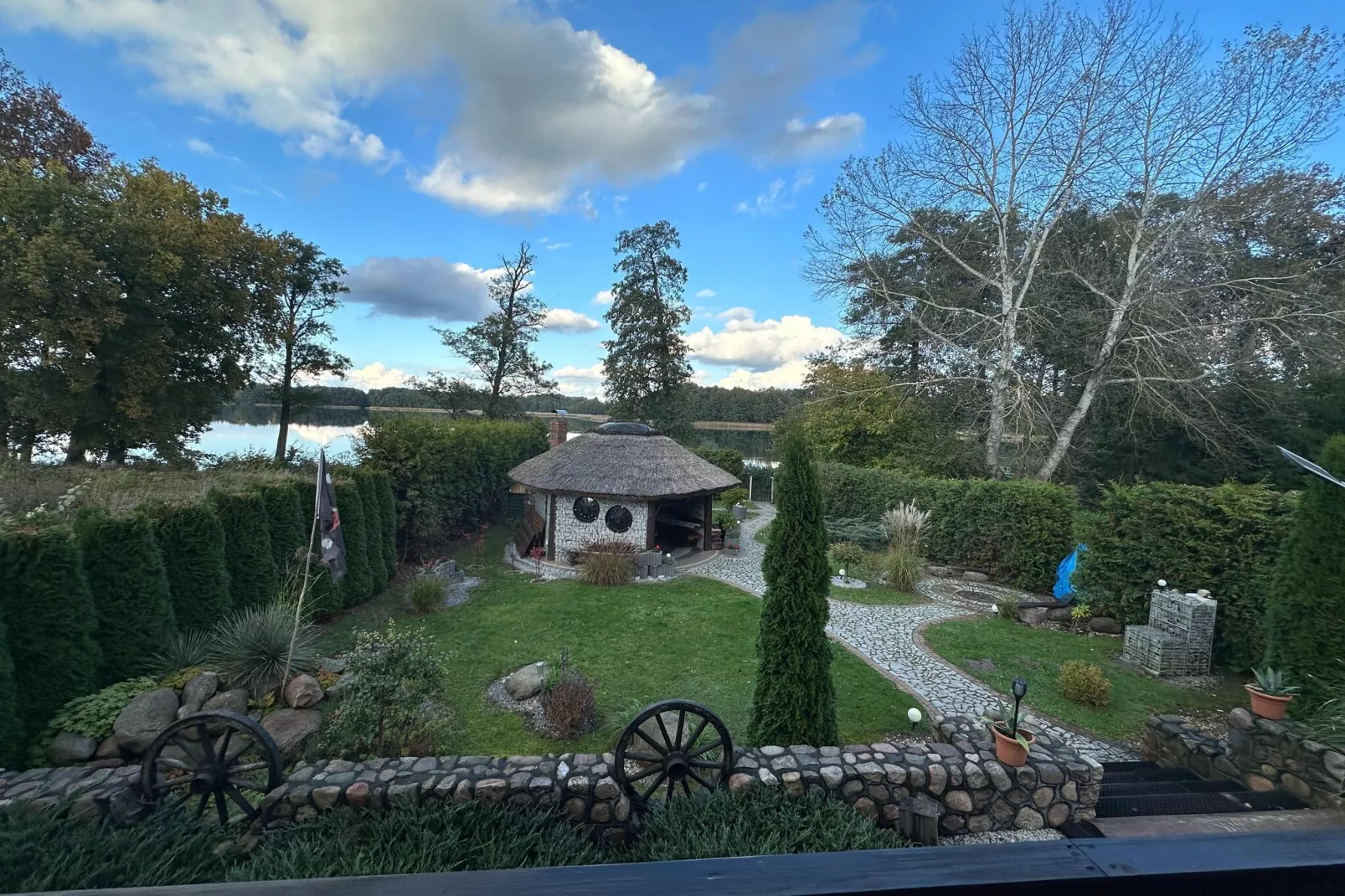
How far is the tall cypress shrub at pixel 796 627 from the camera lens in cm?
459

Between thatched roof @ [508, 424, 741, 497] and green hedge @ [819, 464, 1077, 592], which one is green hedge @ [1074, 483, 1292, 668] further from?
thatched roof @ [508, 424, 741, 497]

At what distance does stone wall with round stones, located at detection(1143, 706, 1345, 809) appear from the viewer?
13.9 ft

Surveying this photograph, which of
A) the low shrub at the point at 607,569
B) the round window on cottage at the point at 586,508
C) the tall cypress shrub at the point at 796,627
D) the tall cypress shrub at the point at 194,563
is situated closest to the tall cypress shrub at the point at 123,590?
the tall cypress shrub at the point at 194,563

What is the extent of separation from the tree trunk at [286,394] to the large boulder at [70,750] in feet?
65.1

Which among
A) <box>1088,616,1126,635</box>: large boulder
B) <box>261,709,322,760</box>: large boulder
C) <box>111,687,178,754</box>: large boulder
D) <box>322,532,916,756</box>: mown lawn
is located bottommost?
<box>322,532,916,756</box>: mown lawn

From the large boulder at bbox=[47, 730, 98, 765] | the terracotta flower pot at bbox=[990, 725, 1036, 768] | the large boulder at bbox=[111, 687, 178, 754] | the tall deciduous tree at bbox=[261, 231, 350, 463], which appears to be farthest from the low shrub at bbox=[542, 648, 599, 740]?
the tall deciduous tree at bbox=[261, 231, 350, 463]

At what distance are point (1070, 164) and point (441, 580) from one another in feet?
61.2

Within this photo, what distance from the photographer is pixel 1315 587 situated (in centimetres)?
503

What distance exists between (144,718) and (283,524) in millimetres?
3671

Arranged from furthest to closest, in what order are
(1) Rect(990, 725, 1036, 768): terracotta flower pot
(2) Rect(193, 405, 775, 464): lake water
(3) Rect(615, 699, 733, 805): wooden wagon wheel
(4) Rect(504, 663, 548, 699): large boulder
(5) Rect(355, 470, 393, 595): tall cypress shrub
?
(2) Rect(193, 405, 775, 464): lake water → (5) Rect(355, 470, 393, 595): tall cypress shrub → (4) Rect(504, 663, 548, 699): large boulder → (1) Rect(990, 725, 1036, 768): terracotta flower pot → (3) Rect(615, 699, 733, 805): wooden wagon wheel

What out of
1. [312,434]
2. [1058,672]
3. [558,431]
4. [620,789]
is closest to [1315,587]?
[1058,672]

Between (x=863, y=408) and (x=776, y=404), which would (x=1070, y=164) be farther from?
(x=776, y=404)

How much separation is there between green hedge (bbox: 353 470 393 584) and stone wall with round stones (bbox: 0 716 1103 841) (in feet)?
21.3

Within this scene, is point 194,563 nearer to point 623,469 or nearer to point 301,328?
point 623,469
